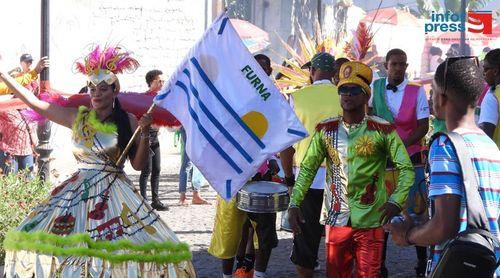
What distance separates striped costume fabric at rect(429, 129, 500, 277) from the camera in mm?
3883

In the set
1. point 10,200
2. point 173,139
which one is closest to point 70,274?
point 10,200

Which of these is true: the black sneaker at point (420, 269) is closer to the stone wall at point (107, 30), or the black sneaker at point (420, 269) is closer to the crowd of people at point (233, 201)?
the crowd of people at point (233, 201)

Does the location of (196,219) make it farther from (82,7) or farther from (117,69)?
(82,7)

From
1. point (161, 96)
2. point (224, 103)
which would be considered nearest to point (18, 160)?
point (161, 96)

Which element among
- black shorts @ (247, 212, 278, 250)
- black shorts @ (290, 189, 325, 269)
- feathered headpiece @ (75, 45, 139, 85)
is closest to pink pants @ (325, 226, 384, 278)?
black shorts @ (290, 189, 325, 269)

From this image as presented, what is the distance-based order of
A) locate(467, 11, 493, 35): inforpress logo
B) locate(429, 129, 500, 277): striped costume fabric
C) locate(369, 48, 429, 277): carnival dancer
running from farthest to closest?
1. locate(467, 11, 493, 35): inforpress logo
2. locate(369, 48, 429, 277): carnival dancer
3. locate(429, 129, 500, 277): striped costume fabric

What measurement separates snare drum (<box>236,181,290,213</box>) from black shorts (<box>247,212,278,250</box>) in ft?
0.73

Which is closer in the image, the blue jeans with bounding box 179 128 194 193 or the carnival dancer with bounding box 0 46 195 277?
the carnival dancer with bounding box 0 46 195 277

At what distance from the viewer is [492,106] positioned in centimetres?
755

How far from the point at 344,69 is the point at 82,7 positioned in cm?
1563

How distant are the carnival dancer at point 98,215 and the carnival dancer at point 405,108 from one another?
273cm

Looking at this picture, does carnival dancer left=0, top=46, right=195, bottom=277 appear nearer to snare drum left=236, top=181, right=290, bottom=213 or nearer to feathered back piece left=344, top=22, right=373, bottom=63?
snare drum left=236, top=181, right=290, bottom=213

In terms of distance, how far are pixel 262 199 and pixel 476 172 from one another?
3602 mm

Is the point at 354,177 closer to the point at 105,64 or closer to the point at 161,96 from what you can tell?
the point at 161,96
